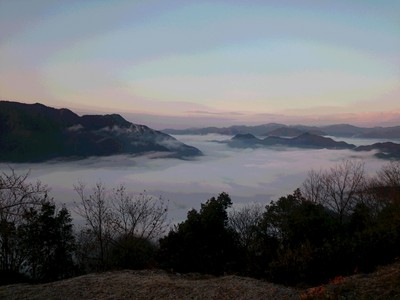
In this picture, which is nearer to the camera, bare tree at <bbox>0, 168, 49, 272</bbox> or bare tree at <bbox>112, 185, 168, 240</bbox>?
bare tree at <bbox>0, 168, 49, 272</bbox>

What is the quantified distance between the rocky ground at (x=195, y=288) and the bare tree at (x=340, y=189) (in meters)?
19.5

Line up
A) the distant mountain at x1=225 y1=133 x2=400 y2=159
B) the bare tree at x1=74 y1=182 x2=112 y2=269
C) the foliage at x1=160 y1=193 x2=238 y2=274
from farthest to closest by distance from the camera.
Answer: the distant mountain at x1=225 y1=133 x2=400 y2=159 < the bare tree at x1=74 y1=182 x2=112 y2=269 < the foliage at x1=160 y1=193 x2=238 y2=274

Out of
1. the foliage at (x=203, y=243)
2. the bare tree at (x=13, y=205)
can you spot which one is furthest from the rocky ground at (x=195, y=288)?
the bare tree at (x=13, y=205)

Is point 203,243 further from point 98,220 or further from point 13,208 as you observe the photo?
point 98,220

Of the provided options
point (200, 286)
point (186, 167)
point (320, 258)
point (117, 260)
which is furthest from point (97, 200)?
point (186, 167)

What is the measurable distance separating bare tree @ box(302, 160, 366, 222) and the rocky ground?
19545 millimetres

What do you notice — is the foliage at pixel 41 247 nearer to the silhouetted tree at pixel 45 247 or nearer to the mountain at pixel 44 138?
the silhouetted tree at pixel 45 247

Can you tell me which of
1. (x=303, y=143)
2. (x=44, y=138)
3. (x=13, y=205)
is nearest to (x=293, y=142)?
(x=303, y=143)

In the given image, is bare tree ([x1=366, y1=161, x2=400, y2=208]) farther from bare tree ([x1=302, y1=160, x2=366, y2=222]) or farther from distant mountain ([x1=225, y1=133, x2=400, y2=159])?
distant mountain ([x1=225, y1=133, x2=400, y2=159])

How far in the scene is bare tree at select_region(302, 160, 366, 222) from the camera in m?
31.2

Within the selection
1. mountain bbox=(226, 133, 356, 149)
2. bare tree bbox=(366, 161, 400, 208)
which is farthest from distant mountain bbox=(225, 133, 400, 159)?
bare tree bbox=(366, 161, 400, 208)

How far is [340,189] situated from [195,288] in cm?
2291

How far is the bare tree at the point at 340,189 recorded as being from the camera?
1227 inches

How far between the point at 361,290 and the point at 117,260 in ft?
46.9
